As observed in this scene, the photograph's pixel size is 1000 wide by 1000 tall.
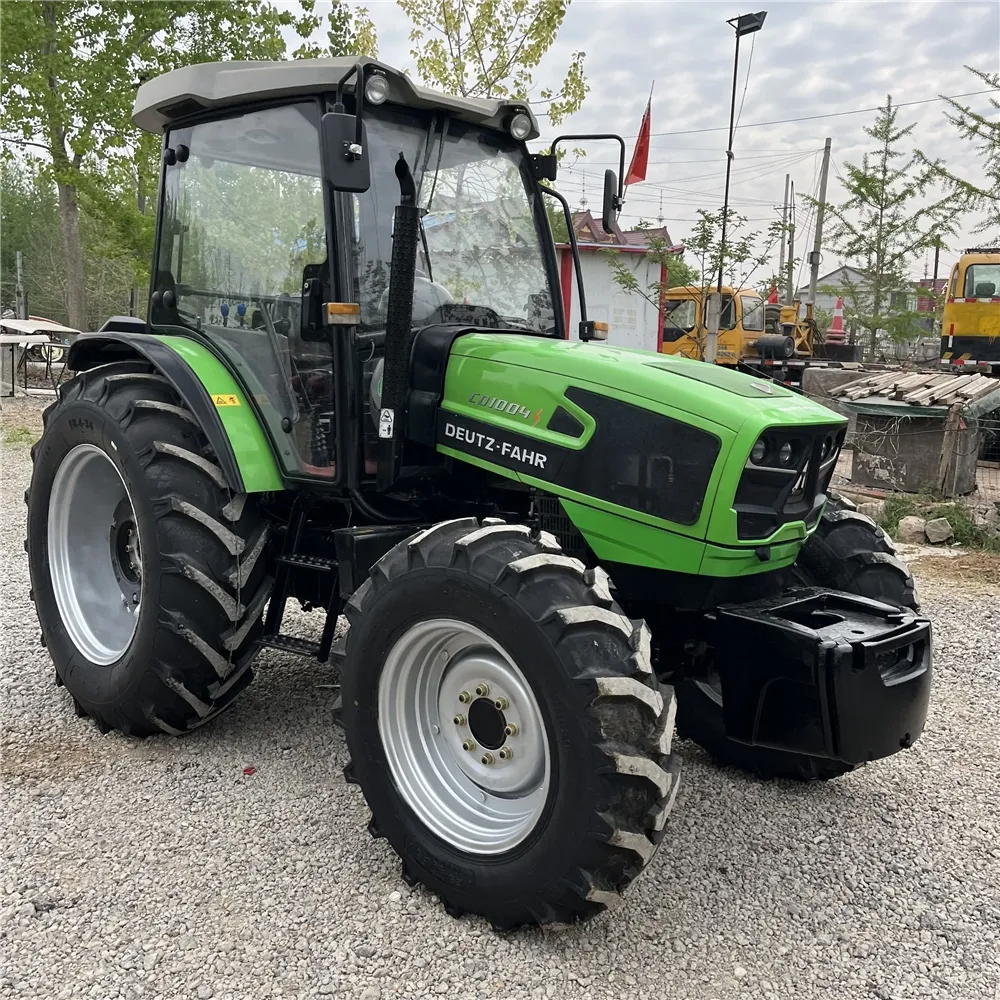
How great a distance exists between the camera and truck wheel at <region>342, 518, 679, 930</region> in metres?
2.49

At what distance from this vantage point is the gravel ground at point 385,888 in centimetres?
253

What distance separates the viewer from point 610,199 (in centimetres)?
412

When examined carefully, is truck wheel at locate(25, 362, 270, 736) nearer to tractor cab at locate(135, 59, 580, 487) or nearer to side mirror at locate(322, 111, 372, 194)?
tractor cab at locate(135, 59, 580, 487)

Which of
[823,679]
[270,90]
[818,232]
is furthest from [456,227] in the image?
[818,232]

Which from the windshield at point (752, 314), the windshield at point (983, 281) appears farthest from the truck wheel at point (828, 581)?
the windshield at point (752, 314)

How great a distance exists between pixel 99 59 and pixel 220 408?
13629 millimetres

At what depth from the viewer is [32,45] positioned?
14.5m

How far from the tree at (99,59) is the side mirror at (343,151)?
43.4 feet

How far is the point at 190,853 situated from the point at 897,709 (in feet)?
7.57

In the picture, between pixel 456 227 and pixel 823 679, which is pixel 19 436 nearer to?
pixel 456 227

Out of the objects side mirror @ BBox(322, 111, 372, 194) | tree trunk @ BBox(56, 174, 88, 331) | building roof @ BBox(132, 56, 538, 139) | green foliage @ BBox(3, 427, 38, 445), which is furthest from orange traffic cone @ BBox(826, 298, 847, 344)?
side mirror @ BBox(322, 111, 372, 194)

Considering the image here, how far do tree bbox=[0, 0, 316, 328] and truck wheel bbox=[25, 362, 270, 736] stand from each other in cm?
1234

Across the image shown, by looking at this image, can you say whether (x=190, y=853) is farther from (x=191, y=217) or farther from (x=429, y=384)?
(x=191, y=217)

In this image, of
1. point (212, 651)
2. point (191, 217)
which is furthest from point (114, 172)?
point (212, 651)
